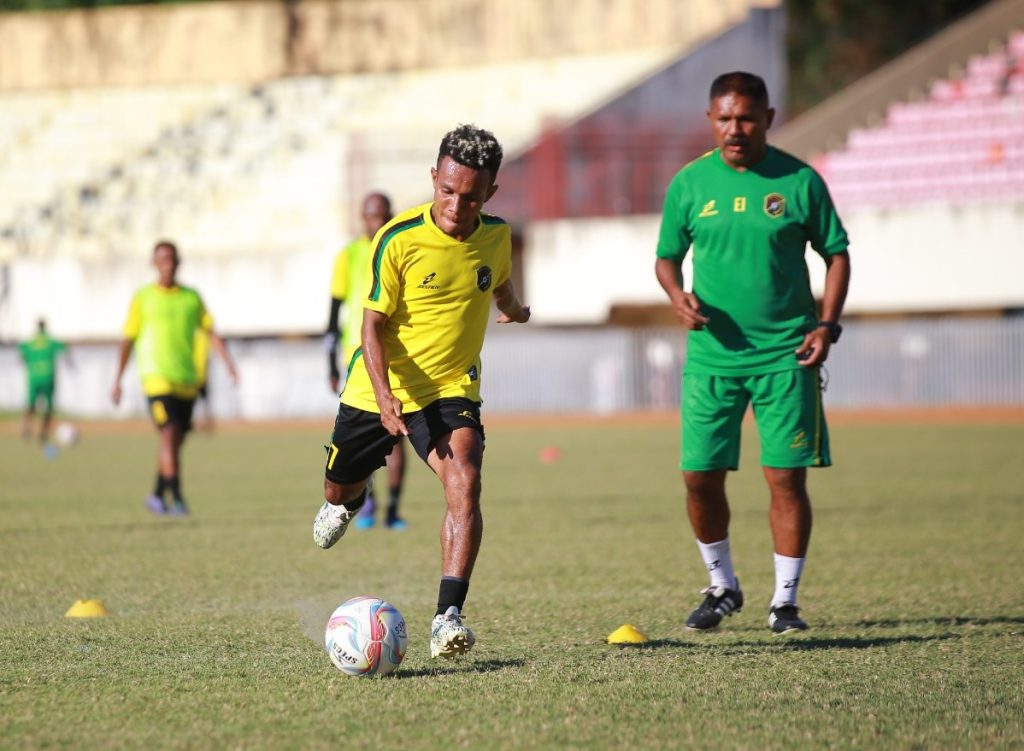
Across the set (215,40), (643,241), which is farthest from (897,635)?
(215,40)

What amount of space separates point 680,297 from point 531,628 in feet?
5.39

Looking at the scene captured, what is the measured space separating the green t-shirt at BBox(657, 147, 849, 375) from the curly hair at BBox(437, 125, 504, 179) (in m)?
1.16

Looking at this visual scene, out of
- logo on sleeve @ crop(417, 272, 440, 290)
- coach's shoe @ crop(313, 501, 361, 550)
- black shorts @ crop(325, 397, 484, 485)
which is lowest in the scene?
coach's shoe @ crop(313, 501, 361, 550)

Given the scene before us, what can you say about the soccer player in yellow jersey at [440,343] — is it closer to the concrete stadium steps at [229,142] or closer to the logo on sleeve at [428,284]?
the logo on sleeve at [428,284]

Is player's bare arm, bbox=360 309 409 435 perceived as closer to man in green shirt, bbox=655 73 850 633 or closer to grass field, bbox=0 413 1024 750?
grass field, bbox=0 413 1024 750

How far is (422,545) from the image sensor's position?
1096 centimetres

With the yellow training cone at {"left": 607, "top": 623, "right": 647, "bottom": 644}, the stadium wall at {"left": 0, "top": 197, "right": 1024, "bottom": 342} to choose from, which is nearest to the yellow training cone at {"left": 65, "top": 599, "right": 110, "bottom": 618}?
the yellow training cone at {"left": 607, "top": 623, "right": 647, "bottom": 644}

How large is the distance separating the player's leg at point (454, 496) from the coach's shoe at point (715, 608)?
50.9 inches

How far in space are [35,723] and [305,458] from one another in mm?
16543

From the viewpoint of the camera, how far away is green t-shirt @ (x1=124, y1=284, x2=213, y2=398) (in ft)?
43.2

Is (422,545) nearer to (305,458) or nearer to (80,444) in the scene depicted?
(305,458)

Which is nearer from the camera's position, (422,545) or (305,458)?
(422,545)

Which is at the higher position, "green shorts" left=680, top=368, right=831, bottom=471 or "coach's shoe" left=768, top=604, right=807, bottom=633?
"green shorts" left=680, top=368, right=831, bottom=471

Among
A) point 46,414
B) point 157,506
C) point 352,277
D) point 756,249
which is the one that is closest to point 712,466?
point 756,249
